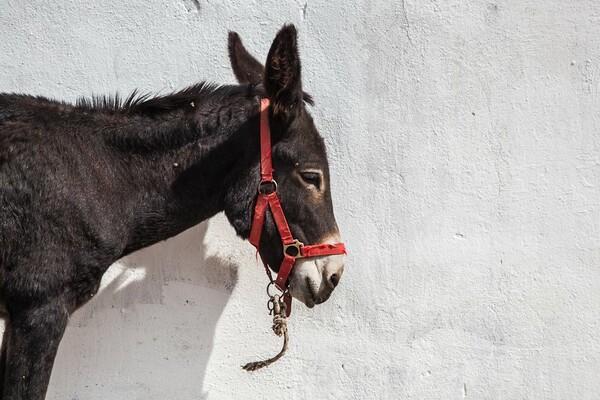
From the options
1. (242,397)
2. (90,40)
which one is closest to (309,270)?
(242,397)

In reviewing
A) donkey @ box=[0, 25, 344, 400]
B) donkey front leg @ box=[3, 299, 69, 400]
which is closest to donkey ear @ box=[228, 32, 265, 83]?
donkey @ box=[0, 25, 344, 400]

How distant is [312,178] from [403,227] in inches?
38.6

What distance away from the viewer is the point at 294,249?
3.70m

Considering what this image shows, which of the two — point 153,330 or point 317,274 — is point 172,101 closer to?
point 317,274

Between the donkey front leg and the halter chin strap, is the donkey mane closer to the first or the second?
the halter chin strap

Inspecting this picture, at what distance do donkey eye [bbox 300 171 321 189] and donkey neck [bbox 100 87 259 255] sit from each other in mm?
276

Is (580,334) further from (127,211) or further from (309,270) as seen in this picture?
(127,211)

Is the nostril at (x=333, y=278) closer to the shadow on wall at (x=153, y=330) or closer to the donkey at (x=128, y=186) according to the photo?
the donkey at (x=128, y=186)

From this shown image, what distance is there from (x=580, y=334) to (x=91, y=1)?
140 inches

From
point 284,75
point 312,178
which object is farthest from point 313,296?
point 284,75

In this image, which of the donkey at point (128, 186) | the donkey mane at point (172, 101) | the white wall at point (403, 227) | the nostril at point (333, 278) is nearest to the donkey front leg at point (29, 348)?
the donkey at point (128, 186)

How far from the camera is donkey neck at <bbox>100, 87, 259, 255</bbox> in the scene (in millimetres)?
3777

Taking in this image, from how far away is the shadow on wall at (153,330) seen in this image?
15.1ft

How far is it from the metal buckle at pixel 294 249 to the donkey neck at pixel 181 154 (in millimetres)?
416
